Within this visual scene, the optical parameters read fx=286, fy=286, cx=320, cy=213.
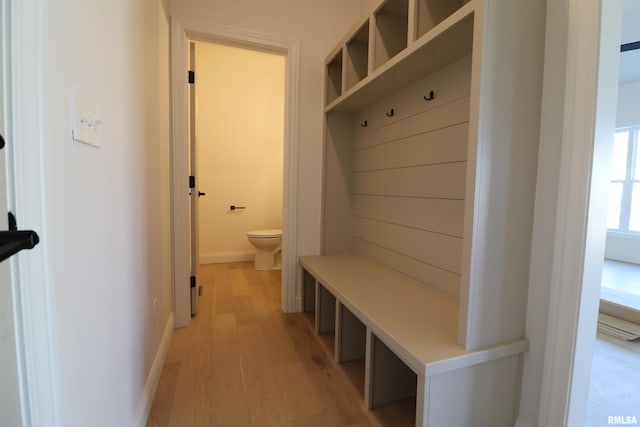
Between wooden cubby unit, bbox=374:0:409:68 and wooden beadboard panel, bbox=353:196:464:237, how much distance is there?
31.9 inches

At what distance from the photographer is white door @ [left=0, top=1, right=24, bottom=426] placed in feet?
1.57

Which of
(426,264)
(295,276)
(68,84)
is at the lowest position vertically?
(295,276)

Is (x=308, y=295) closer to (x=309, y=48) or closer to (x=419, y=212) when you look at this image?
(x=419, y=212)

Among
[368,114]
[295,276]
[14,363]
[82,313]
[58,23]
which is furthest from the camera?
[295,276]

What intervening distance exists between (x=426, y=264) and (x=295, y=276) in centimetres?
111

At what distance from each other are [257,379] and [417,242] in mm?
1147

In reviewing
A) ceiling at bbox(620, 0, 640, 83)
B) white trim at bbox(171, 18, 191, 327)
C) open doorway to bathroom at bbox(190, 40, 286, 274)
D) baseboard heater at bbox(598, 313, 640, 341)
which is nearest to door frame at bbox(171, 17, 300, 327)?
white trim at bbox(171, 18, 191, 327)

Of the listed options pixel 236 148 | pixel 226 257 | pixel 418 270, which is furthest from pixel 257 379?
pixel 236 148

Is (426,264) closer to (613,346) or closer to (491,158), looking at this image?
(491,158)

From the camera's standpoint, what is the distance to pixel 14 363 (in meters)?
0.51

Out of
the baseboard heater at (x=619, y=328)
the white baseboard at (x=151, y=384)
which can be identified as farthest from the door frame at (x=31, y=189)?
the baseboard heater at (x=619, y=328)

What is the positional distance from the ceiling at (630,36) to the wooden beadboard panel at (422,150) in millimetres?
2170

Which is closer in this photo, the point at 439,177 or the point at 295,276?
the point at 439,177

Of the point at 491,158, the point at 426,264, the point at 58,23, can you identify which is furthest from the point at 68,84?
the point at 426,264
